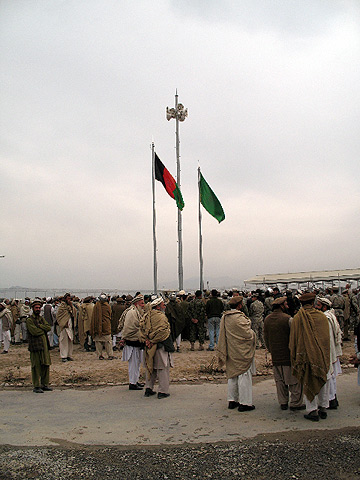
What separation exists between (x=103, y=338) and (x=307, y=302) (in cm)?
718

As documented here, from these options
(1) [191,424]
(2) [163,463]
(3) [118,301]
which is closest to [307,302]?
(1) [191,424]

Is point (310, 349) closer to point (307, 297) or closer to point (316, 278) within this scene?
point (307, 297)

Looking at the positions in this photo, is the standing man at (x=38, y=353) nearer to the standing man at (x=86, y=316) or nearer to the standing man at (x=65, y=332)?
the standing man at (x=65, y=332)

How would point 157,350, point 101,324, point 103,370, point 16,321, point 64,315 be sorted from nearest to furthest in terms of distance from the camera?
point 157,350 → point 103,370 → point 101,324 → point 64,315 → point 16,321

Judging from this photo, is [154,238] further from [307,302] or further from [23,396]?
[307,302]

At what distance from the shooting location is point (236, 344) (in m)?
6.79

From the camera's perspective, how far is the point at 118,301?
46.3ft

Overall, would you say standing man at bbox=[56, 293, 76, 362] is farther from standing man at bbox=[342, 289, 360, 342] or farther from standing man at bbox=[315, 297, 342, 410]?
standing man at bbox=[342, 289, 360, 342]

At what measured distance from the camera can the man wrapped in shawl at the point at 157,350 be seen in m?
7.68

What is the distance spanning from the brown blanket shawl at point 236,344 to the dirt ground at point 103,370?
7.10ft

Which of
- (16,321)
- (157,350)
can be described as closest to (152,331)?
(157,350)

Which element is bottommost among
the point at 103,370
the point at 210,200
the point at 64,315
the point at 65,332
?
the point at 103,370

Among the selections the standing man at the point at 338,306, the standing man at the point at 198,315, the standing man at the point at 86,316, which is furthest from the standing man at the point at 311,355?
the standing man at the point at 338,306

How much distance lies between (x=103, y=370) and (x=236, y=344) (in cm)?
470
